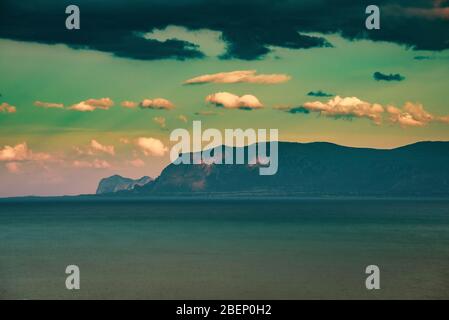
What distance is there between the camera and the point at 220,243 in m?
99.1

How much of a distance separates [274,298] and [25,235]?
264ft

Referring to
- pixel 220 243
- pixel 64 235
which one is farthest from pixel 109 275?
pixel 64 235

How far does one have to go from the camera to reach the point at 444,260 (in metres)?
76.1

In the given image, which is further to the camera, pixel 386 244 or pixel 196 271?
pixel 386 244

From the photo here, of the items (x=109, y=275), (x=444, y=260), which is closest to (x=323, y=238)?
(x=444, y=260)

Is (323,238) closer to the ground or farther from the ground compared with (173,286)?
farther from the ground

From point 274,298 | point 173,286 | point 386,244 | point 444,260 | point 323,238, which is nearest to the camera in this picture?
point 274,298

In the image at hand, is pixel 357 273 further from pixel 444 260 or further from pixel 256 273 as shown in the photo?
pixel 444 260

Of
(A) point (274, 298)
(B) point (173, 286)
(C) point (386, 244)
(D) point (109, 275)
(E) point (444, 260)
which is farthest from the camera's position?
(C) point (386, 244)
